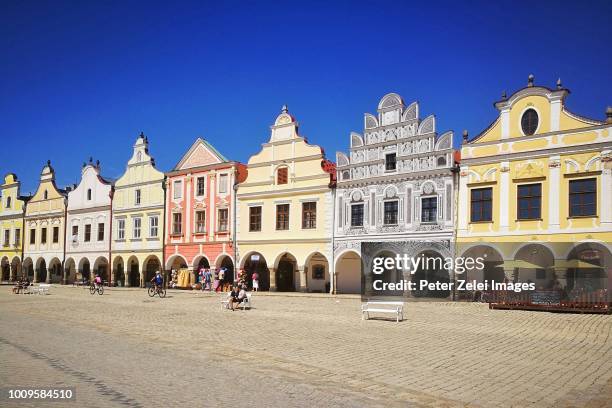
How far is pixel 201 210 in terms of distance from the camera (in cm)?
4231

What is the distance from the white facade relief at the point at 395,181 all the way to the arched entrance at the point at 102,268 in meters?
25.2

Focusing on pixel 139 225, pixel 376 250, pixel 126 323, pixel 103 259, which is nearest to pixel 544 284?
pixel 376 250

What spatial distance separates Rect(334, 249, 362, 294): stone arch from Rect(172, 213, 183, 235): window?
1428cm

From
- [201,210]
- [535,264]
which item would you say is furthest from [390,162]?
[201,210]

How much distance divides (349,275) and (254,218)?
7989 millimetres

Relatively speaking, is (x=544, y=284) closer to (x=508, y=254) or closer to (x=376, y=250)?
(x=508, y=254)

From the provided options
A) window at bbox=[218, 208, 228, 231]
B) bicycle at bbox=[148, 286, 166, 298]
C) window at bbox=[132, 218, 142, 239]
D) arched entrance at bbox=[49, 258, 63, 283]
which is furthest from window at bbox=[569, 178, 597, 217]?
arched entrance at bbox=[49, 258, 63, 283]

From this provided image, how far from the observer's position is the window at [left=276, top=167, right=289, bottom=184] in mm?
37875

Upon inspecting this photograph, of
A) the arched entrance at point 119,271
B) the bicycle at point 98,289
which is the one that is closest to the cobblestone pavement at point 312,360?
the bicycle at point 98,289

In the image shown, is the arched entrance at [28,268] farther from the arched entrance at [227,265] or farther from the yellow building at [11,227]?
the arched entrance at [227,265]

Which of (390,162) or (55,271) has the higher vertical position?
(390,162)

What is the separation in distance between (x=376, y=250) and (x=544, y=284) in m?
9.62

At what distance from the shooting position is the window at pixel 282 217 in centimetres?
3772

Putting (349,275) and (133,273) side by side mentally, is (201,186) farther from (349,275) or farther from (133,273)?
(349,275)
